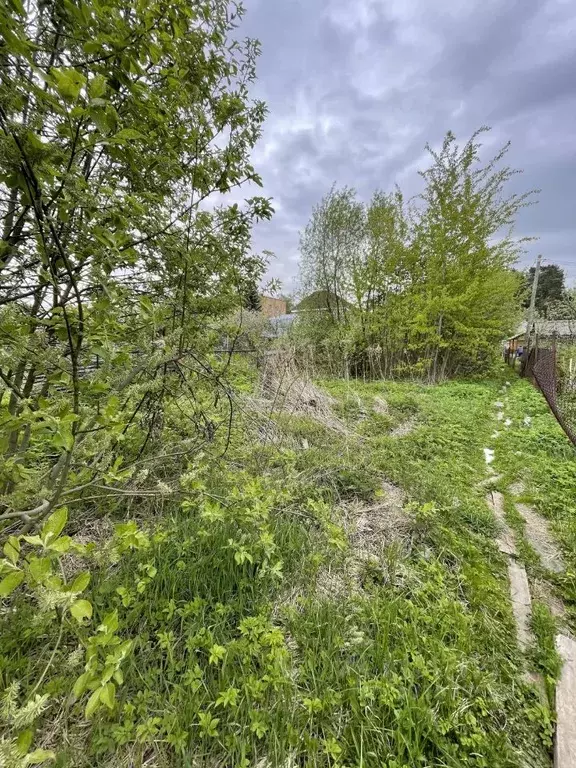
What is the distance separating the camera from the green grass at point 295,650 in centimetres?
104

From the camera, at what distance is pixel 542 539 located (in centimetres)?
233

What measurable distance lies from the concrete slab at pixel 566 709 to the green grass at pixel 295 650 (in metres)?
0.04

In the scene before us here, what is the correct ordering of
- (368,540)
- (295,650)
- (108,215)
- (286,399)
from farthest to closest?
(286,399), (368,540), (295,650), (108,215)

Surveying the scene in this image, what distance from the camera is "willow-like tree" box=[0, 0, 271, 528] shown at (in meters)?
0.72

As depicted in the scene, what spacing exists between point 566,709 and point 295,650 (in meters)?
1.10

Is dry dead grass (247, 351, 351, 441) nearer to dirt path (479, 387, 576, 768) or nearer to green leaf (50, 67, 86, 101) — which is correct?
dirt path (479, 387, 576, 768)

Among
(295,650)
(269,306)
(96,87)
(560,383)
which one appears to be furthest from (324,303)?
(96,87)

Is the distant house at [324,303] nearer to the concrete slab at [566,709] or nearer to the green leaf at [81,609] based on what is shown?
the concrete slab at [566,709]

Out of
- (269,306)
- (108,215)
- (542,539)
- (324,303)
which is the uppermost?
(269,306)

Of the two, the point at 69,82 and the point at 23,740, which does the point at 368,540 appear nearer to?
the point at 23,740

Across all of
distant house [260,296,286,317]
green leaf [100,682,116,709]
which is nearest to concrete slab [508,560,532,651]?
green leaf [100,682,116,709]

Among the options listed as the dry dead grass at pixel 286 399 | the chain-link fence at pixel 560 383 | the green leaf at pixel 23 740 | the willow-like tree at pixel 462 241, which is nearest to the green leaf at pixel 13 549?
the green leaf at pixel 23 740

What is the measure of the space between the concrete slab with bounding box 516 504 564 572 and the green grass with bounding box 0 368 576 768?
121mm

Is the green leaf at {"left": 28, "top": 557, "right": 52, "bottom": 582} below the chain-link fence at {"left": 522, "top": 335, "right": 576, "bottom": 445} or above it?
above
